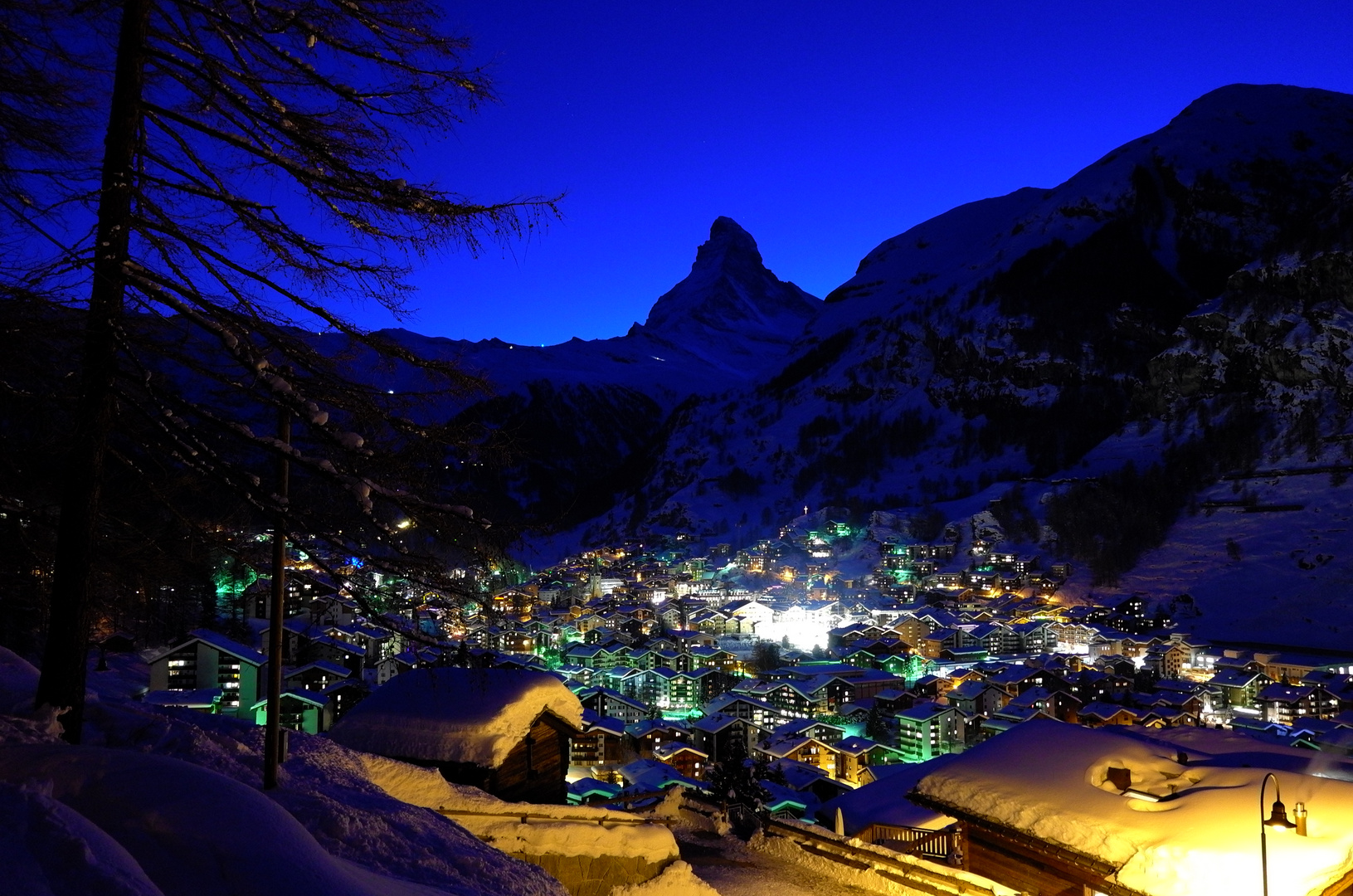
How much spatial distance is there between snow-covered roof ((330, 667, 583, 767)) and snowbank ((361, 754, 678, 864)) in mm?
1644

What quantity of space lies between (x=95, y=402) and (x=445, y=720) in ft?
23.2

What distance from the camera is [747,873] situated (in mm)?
9117

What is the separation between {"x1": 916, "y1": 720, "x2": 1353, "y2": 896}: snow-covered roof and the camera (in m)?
5.79

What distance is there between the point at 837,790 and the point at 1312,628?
128ft

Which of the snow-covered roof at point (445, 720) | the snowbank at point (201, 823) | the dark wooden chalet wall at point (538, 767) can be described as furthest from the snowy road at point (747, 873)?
the snowbank at point (201, 823)

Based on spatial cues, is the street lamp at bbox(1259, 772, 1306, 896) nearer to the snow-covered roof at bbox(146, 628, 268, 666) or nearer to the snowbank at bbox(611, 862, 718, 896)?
the snowbank at bbox(611, 862, 718, 896)

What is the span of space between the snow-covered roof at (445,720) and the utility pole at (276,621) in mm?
4345

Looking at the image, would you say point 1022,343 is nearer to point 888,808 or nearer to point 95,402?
point 888,808

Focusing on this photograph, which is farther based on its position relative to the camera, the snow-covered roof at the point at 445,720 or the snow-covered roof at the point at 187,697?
the snow-covered roof at the point at 187,697

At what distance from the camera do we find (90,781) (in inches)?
131

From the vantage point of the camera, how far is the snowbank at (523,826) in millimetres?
7441

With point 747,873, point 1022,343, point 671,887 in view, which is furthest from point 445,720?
point 1022,343

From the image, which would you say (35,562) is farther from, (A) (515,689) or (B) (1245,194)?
(B) (1245,194)

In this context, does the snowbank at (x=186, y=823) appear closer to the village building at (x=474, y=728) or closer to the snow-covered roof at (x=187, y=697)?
the village building at (x=474, y=728)
